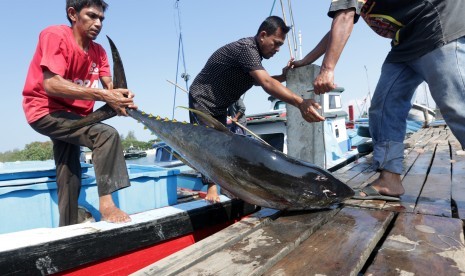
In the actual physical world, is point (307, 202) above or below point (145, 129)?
below

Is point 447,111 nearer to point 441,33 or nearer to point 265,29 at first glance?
point 441,33

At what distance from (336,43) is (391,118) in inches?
35.6

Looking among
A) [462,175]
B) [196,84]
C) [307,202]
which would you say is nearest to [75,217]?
[196,84]

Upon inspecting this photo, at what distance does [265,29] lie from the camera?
3375mm

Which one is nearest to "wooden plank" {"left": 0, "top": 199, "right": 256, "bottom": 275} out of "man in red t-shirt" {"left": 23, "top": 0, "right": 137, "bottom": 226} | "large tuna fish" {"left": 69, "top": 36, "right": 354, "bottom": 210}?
"man in red t-shirt" {"left": 23, "top": 0, "right": 137, "bottom": 226}

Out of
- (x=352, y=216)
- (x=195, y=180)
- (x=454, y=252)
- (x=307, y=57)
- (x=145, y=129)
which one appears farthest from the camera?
(x=195, y=180)

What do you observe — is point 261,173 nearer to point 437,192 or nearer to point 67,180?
point 437,192

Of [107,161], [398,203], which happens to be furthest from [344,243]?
[107,161]

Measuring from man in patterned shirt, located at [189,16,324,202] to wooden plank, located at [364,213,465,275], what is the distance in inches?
68.2

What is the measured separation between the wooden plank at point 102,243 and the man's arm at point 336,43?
138 cm

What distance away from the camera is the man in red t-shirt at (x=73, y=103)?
255 centimetres

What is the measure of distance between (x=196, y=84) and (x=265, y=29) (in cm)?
99

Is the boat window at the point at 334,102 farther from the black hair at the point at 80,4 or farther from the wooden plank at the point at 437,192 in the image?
the black hair at the point at 80,4

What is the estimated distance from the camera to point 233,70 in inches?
132
